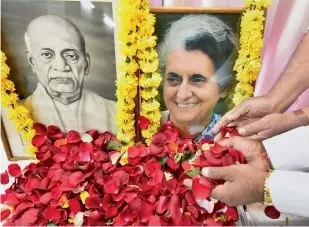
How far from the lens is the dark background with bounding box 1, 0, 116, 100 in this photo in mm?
1010

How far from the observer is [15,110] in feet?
3.79

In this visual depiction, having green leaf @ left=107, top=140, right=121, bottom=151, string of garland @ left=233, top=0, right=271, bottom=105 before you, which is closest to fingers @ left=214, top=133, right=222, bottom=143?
string of garland @ left=233, top=0, right=271, bottom=105

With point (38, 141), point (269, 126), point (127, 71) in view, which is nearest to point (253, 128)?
point (269, 126)

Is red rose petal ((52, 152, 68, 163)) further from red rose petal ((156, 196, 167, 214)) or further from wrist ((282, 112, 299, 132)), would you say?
wrist ((282, 112, 299, 132))

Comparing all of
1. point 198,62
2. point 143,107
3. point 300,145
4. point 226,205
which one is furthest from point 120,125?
point 300,145

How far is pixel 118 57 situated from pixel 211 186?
540 mm

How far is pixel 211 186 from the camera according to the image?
3.10ft

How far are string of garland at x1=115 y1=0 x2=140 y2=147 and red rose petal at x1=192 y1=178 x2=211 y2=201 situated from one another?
350 millimetres

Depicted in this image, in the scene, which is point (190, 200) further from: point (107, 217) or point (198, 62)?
point (198, 62)

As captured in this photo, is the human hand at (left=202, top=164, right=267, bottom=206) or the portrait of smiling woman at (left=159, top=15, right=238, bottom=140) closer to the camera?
the human hand at (left=202, top=164, right=267, bottom=206)

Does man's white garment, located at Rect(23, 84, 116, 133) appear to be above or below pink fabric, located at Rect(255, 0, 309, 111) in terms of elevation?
below

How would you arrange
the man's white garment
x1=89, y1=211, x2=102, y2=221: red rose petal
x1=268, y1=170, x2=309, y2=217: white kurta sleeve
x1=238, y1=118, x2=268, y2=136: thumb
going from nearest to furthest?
1. x1=268, y1=170, x2=309, y2=217: white kurta sleeve
2. x1=89, y1=211, x2=102, y2=221: red rose petal
3. x1=238, y1=118, x2=268, y2=136: thumb
4. the man's white garment

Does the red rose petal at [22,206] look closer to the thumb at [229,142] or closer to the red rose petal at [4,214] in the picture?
the red rose petal at [4,214]

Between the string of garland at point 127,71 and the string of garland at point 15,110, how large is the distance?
1.15 ft
